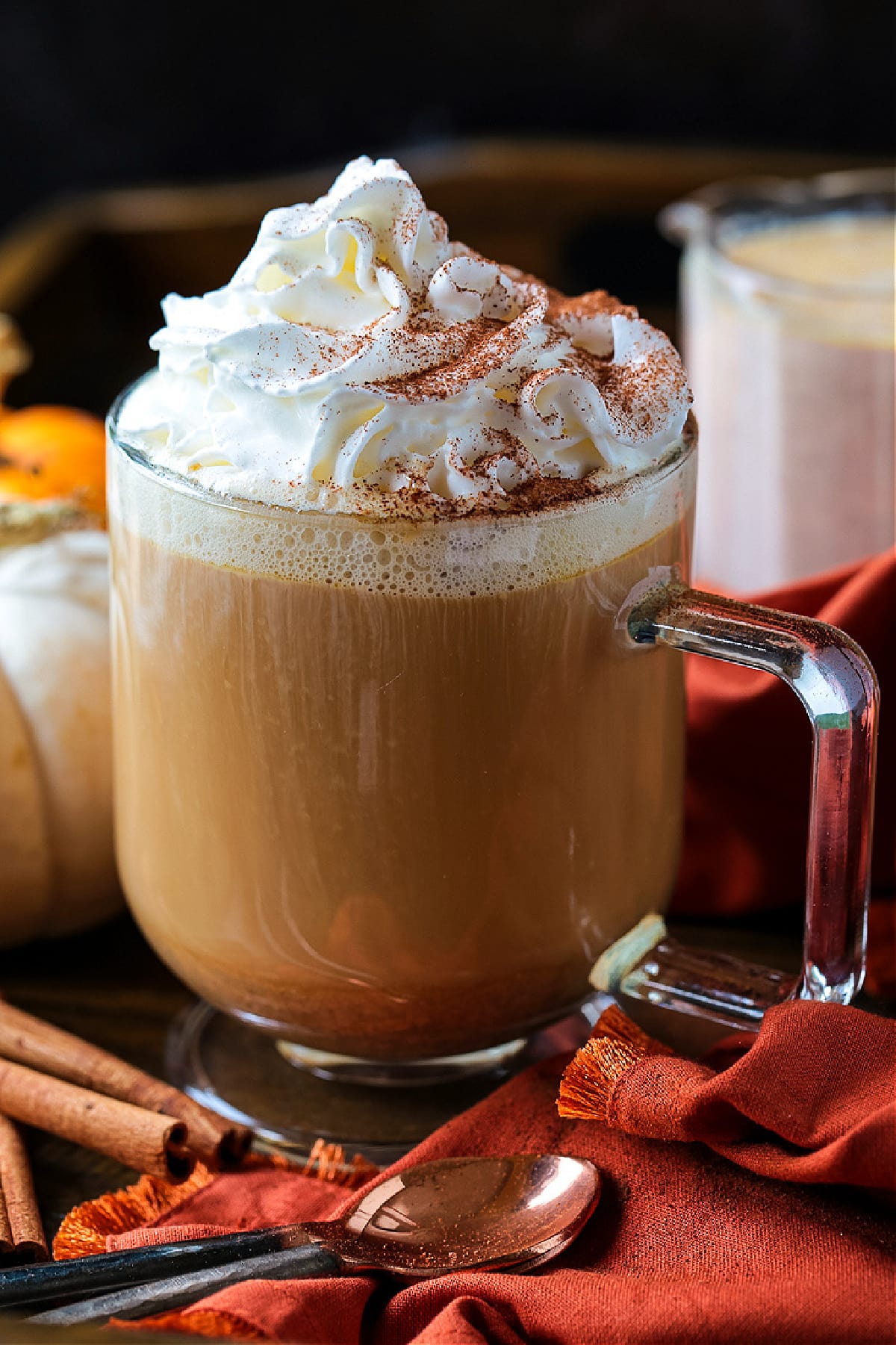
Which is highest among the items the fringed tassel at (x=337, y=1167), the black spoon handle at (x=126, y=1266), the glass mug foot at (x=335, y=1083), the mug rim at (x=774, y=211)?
the mug rim at (x=774, y=211)

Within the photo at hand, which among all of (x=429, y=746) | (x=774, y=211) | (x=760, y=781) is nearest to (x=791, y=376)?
(x=774, y=211)

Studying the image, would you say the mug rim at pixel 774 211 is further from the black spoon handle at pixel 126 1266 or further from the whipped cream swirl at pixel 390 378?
the black spoon handle at pixel 126 1266

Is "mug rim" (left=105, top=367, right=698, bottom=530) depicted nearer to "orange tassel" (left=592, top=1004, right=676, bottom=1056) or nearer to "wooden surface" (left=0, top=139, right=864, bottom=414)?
"orange tassel" (left=592, top=1004, right=676, bottom=1056)

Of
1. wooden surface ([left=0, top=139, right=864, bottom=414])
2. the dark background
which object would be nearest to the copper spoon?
wooden surface ([left=0, top=139, right=864, bottom=414])

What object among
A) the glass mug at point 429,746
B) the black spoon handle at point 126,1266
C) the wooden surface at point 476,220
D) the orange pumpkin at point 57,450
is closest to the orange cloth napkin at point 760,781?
the glass mug at point 429,746

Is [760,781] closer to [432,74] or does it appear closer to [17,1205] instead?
[17,1205]

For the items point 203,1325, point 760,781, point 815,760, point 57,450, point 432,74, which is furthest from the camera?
point 432,74

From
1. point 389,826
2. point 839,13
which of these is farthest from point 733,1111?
point 839,13
